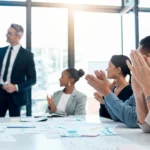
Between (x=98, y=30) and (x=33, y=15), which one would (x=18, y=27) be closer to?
(x=33, y=15)

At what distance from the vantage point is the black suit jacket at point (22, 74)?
321 cm

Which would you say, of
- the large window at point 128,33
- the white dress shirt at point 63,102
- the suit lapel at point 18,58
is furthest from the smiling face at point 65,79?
the large window at point 128,33

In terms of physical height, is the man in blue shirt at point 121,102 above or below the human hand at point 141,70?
below

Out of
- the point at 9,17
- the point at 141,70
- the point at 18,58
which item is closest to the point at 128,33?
the point at 9,17

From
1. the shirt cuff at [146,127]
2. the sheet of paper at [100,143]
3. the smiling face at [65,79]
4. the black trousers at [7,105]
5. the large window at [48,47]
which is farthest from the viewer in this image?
the large window at [48,47]

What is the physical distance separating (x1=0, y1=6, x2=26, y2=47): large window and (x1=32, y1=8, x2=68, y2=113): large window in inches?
6.5

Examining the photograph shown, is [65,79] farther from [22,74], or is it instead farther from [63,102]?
[22,74]

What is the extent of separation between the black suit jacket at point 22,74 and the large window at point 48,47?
2.78 feet

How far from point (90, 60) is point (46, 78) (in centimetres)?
75

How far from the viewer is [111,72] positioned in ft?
8.43

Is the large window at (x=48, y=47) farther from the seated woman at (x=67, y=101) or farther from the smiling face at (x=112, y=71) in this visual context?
the smiling face at (x=112, y=71)

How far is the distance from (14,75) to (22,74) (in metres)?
0.10

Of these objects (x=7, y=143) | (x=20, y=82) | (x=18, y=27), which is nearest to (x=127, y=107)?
(x=7, y=143)

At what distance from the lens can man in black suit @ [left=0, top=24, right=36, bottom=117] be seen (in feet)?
10.4
